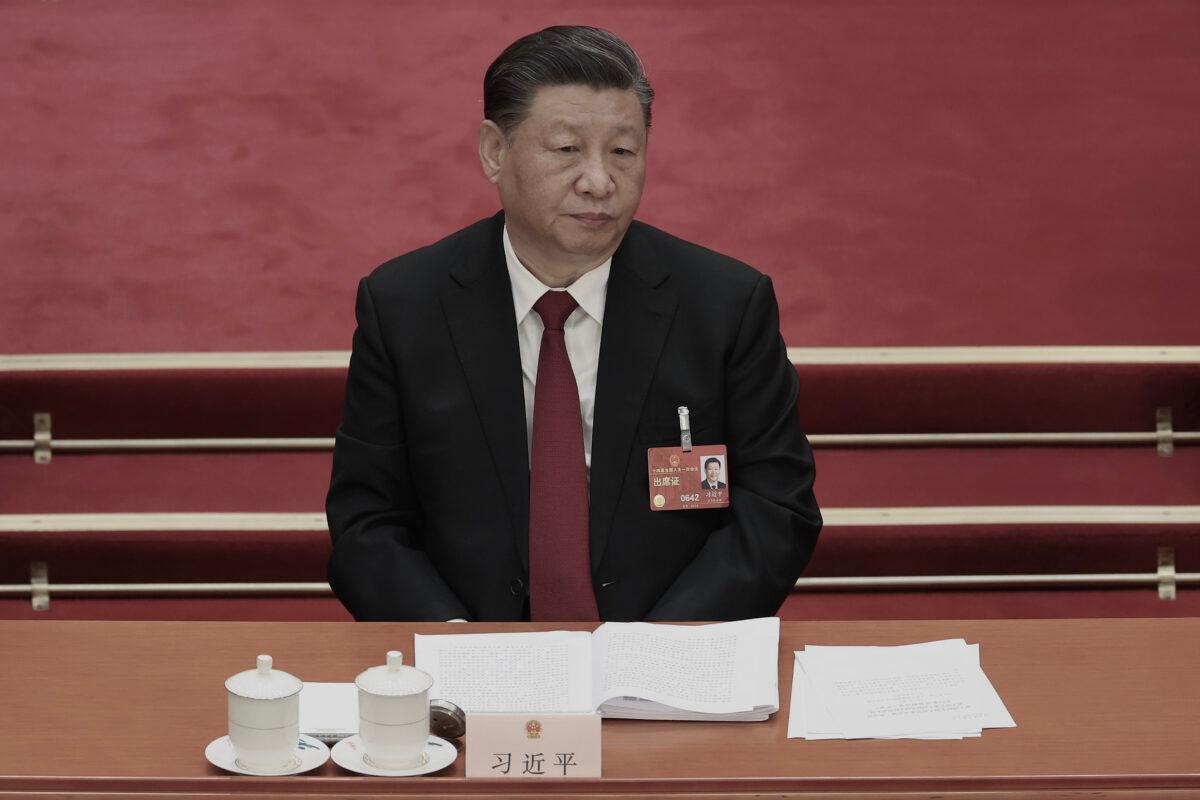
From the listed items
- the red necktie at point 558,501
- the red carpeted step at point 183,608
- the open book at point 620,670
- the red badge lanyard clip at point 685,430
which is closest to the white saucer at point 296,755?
the open book at point 620,670

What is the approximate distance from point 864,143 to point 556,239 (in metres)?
1.38

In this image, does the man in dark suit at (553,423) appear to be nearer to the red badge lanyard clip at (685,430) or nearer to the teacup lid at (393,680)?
the red badge lanyard clip at (685,430)

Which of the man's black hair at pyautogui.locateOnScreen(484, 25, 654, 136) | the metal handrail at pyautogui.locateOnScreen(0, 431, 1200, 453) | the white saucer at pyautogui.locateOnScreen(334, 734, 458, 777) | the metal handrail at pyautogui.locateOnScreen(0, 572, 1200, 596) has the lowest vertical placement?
the white saucer at pyautogui.locateOnScreen(334, 734, 458, 777)

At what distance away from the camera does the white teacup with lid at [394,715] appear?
3.84 ft

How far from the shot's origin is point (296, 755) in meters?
1.20

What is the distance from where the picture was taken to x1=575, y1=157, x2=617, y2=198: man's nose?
161 cm

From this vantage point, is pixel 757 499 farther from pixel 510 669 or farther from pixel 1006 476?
pixel 1006 476

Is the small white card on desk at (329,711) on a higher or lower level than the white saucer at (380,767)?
higher

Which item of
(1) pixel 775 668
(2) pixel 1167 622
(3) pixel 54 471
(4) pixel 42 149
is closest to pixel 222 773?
(1) pixel 775 668

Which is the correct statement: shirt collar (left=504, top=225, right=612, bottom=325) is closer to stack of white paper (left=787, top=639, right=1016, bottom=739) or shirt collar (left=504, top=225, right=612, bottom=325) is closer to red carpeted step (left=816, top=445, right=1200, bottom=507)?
stack of white paper (left=787, top=639, right=1016, bottom=739)

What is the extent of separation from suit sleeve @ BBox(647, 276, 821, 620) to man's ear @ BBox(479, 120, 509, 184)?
1.05 ft

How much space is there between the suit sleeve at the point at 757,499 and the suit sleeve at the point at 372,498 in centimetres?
26

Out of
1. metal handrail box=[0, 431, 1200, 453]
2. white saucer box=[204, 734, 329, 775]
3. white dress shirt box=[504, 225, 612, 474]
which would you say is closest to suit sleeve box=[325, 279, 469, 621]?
white dress shirt box=[504, 225, 612, 474]

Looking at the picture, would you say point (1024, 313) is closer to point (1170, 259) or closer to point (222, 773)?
point (1170, 259)
